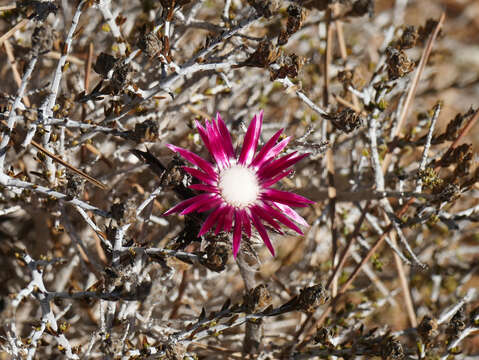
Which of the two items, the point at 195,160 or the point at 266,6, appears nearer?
the point at 266,6

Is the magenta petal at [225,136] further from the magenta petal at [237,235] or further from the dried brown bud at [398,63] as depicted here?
the dried brown bud at [398,63]

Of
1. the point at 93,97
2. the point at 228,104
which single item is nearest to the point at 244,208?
the point at 93,97

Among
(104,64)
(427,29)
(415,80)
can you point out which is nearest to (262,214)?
(104,64)

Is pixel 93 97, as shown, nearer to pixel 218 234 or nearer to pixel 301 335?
pixel 218 234

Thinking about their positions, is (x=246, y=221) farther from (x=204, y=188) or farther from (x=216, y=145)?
(x=216, y=145)

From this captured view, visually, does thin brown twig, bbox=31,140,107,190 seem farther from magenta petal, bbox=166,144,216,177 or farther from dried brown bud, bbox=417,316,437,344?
dried brown bud, bbox=417,316,437,344

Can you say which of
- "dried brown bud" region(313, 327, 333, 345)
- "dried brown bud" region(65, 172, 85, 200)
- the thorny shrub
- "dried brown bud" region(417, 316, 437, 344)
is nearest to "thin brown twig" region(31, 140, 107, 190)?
the thorny shrub

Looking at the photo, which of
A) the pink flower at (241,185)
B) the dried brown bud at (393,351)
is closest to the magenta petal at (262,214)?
the pink flower at (241,185)

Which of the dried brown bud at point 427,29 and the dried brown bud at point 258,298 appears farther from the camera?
the dried brown bud at point 427,29
